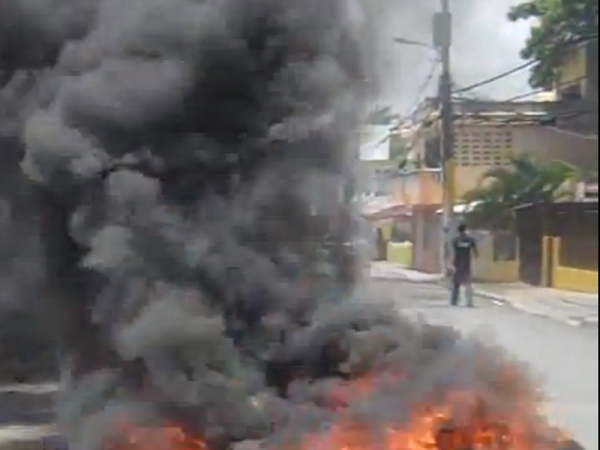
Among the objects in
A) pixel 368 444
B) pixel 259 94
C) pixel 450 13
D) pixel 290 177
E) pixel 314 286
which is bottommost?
pixel 368 444

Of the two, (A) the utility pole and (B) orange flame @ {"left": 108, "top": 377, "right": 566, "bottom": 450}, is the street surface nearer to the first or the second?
(B) orange flame @ {"left": 108, "top": 377, "right": 566, "bottom": 450}

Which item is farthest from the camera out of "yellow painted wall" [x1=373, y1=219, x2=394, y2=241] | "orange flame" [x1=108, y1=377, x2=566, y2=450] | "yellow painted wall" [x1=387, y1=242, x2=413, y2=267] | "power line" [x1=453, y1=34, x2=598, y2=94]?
"power line" [x1=453, y1=34, x2=598, y2=94]

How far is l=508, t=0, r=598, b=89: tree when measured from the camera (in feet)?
26.9

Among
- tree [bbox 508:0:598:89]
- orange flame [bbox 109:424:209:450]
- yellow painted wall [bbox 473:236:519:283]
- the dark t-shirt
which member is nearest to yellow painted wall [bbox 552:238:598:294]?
yellow painted wall [bbox 473:236:519:283]

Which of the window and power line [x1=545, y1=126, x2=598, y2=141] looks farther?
the window

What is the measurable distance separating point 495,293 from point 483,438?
5.82 m

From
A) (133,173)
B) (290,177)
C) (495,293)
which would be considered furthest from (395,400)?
(495,293)

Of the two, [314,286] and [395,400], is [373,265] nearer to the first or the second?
[314,286]

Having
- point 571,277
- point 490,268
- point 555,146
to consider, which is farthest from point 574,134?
point 490,268

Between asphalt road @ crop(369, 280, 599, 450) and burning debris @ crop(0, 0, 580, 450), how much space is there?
627 mm

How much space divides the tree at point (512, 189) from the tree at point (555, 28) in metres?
0.75

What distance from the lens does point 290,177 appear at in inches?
196

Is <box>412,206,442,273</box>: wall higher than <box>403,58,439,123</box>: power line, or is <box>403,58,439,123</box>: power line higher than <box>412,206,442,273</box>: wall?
<box>403,58,439,123</box>: power line

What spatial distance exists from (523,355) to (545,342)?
2855 millimetres
